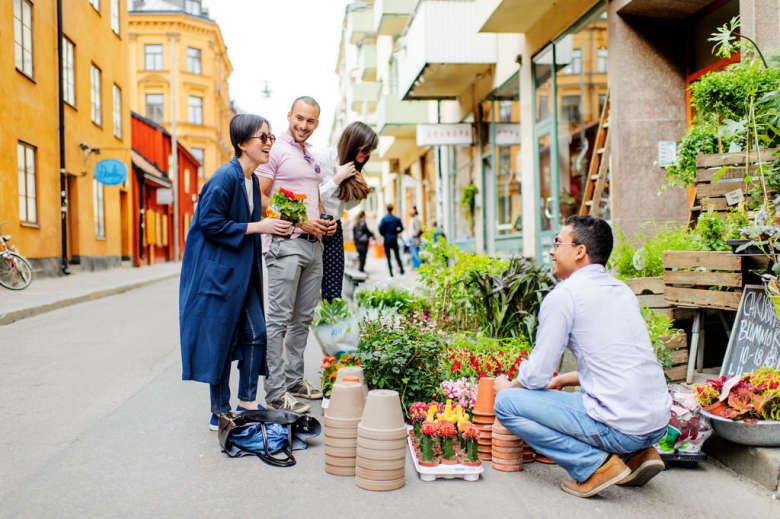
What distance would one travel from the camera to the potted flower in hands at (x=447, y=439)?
11.9 ft

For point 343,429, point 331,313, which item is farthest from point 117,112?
point 343,429

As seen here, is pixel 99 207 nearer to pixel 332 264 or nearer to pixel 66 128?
pixel 66 128

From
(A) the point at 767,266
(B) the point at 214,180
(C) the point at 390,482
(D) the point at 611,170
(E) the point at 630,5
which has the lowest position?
(C) the point at 390,482

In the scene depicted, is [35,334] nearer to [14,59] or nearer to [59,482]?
[59,482]

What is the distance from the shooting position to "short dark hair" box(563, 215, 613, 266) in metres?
3.34

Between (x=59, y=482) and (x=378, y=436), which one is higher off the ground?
(x=378, y=436)

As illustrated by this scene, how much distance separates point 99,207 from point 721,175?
2062cm

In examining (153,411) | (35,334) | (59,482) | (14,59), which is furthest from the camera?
(14,59)

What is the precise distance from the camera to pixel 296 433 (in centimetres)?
406

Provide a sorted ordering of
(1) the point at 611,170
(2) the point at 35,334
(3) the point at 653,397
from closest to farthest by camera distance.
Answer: (3) the point at 653,397 < (2) the point at 35,334 < (1) the point at 611,170

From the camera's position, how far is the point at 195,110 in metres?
51.8

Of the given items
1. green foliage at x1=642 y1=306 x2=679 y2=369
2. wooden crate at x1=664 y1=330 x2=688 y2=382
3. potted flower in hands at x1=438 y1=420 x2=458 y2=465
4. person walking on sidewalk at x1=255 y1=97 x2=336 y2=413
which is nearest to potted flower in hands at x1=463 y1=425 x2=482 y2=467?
potted flower in hands at x1=438 y1=420 x2=458 y2=465

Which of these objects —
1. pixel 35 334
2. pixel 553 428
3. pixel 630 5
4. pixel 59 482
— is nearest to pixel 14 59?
pixel 35 334

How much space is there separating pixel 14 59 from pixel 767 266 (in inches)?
615
